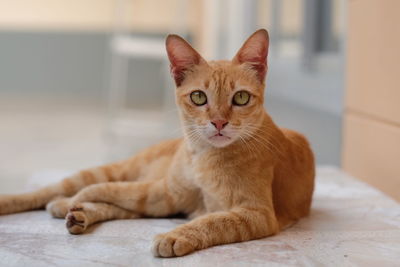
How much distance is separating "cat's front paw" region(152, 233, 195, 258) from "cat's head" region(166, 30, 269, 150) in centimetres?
26

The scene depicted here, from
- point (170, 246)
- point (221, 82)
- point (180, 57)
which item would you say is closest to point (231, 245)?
point (170, 246)

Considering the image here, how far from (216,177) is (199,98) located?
0.68 feet

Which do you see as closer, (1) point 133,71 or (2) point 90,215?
(2) point 90,215

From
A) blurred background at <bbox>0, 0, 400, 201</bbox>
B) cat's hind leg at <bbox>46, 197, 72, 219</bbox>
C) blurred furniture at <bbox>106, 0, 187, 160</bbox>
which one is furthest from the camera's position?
blurred furniture at <bbox>106, 0, 187, 160</bbox>

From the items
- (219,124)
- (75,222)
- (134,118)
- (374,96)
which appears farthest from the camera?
(134,118)

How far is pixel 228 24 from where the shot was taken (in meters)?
5.61

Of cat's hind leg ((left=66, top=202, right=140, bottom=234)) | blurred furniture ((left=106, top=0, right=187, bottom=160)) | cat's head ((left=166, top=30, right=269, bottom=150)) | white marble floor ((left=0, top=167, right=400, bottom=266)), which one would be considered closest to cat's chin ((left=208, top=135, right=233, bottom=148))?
cat's head ((left=166, top=30, right=269, bottom=150))

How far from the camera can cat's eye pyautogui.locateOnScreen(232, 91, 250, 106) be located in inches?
59.8

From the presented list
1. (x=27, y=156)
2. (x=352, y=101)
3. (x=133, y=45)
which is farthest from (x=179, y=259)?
(x=133, y=45)

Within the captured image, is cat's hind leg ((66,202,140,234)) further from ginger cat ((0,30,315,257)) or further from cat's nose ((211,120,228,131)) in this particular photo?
cat's nose ((211,120,228,131))

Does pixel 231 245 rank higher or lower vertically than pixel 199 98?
lower

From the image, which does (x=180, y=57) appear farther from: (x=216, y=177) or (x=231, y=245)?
(x=231, y=245)

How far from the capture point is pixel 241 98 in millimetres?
1526

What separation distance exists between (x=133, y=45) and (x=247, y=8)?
1126 millimetres
